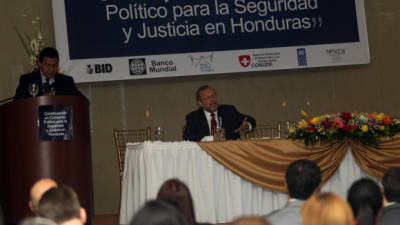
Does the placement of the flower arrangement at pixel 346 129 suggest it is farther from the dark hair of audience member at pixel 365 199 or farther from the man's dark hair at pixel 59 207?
the man's dark hair at pixel 59 207

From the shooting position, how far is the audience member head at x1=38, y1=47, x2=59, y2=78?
5.26m

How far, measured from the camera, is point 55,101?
4621 mm

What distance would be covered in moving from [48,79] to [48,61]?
20 cm

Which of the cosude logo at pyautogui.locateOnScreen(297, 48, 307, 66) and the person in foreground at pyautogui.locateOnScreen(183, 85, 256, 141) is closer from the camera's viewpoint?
the person in foreground at pyautogui.locateOnScreen(183, 85, 256, 141)

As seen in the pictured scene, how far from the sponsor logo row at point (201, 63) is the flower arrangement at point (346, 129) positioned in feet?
8.40

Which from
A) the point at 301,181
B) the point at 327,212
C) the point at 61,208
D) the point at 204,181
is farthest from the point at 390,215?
the point at 204,181

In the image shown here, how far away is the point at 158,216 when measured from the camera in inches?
57.9

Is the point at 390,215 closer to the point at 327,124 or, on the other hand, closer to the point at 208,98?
the point at 327,124

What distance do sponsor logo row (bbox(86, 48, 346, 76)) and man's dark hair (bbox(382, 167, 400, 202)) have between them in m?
4.79

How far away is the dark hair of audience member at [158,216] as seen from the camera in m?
1.46

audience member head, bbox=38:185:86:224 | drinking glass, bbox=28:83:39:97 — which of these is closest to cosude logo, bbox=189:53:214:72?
drinking glass, bbox=28:83:39:97

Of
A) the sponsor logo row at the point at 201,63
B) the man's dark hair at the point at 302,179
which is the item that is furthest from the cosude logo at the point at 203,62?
the man's dark hair at the point at 302,179

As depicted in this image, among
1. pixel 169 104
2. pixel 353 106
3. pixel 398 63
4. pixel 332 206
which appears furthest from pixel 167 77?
pixel 332 206

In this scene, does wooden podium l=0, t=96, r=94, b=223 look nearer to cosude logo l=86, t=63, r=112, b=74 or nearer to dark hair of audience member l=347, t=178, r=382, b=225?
cosude logo l=86, t=63, r=112, b=74
